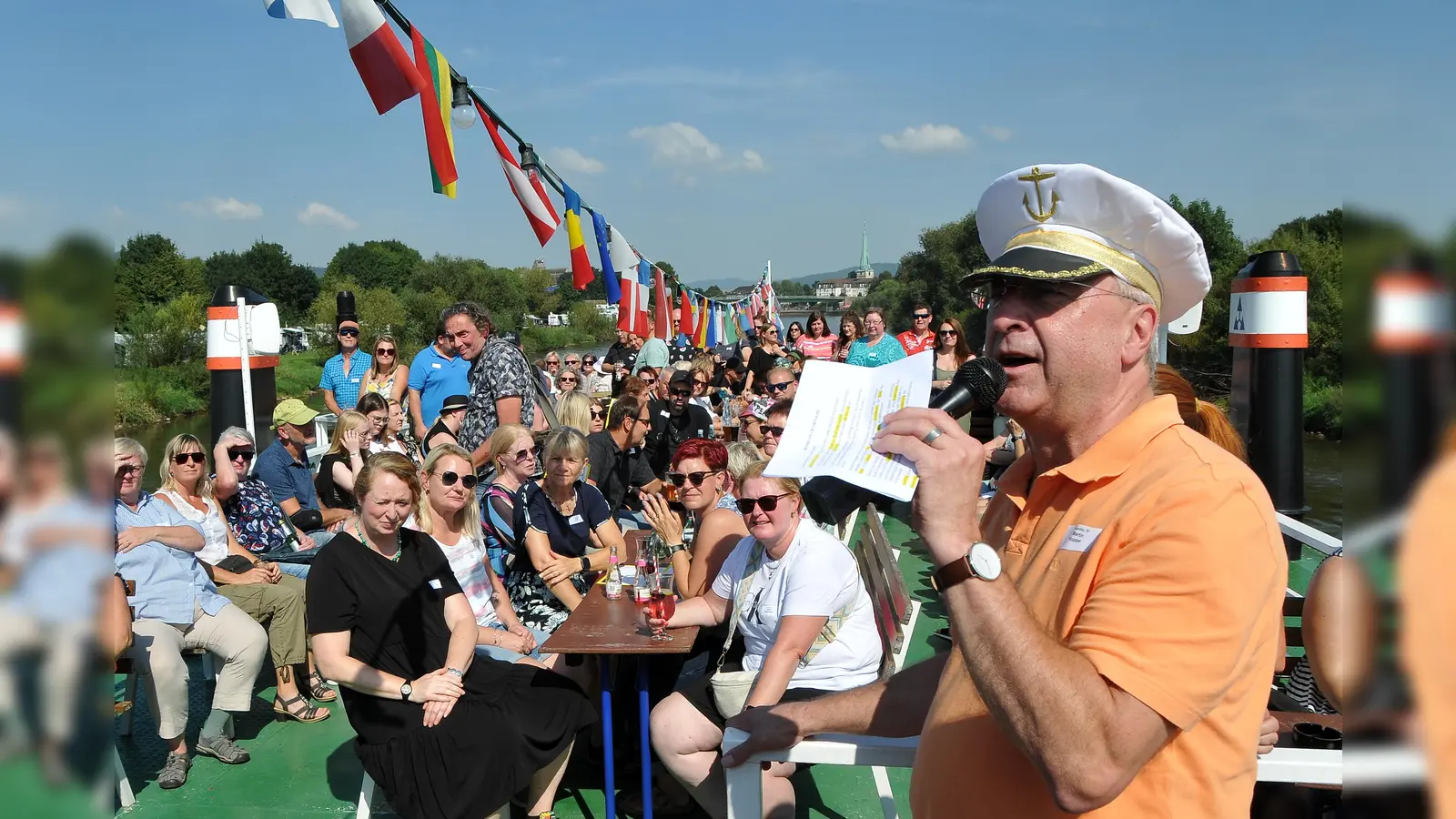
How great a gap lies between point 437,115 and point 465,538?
2856 mm

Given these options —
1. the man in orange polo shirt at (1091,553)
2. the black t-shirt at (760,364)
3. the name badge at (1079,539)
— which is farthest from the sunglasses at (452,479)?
the black t-shirt at (760,364)

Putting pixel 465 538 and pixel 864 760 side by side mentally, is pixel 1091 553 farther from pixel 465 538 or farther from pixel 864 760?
pixel 465 538

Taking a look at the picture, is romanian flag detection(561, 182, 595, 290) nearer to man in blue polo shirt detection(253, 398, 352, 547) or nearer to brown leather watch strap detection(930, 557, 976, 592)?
man in blue polo shirt detection(253, 398, 352, 547)

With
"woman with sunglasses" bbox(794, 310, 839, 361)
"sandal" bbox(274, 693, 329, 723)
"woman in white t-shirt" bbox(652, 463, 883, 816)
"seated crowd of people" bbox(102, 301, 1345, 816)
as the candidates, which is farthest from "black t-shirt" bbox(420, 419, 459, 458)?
"woman with sunglasses" bbox(794, 310, 839, 361)

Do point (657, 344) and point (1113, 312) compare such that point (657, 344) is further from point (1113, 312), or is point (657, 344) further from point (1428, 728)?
point (1428, 728)

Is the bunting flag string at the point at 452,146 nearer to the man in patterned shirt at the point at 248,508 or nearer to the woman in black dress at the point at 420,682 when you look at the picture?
the man in patterned shirt at the point at 248,508

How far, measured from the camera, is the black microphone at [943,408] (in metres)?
1.45

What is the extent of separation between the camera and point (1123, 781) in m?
1.32

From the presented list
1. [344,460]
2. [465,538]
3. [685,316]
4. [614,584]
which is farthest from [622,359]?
[614,584]

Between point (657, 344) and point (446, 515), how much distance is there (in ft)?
30.0

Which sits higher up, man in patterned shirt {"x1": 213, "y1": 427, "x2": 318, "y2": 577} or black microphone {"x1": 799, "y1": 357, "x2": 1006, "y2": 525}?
black microphone {"x1": 799, "y1": 357, "x2": 1006, "y2": 525}

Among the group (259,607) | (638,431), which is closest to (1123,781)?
(259,607)

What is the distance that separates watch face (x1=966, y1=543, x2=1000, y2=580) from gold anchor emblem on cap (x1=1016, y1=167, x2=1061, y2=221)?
67cm

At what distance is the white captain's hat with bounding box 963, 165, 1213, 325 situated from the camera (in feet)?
5.38
